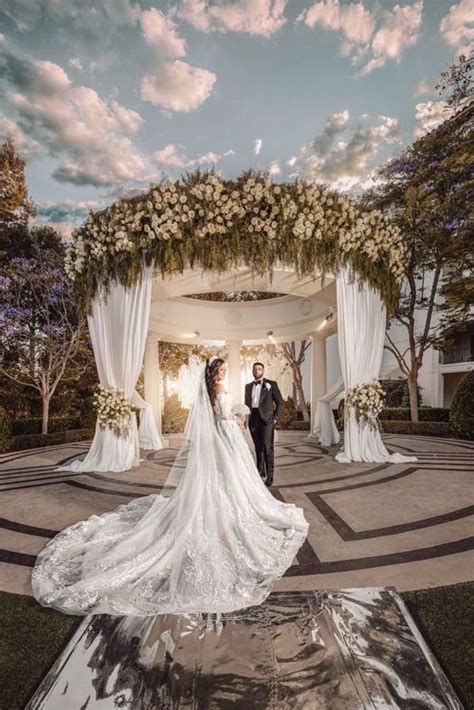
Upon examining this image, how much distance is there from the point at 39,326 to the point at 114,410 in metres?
8.00

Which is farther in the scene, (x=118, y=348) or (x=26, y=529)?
(x=118, y=348)

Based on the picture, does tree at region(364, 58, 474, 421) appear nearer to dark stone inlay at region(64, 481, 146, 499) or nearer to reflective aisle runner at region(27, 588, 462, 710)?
reflective aisle runner at region(27, 588, 462, 710)

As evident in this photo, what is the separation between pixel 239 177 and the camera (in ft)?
20.6

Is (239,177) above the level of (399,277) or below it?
above

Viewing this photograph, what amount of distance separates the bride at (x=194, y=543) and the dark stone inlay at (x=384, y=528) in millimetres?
411

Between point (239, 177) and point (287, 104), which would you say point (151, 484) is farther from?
point (287, 104)

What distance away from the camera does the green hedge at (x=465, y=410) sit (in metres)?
10.4

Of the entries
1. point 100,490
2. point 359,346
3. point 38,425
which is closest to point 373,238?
point 359,346

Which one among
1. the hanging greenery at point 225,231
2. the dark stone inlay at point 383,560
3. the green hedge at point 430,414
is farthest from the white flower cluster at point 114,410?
the green hedge at point 430,414

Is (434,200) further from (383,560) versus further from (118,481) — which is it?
(118,481)

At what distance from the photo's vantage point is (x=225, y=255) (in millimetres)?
6523

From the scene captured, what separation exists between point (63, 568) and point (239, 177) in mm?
6047

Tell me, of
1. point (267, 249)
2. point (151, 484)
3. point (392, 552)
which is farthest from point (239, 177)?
point (392, 552)

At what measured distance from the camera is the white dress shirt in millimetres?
6128
